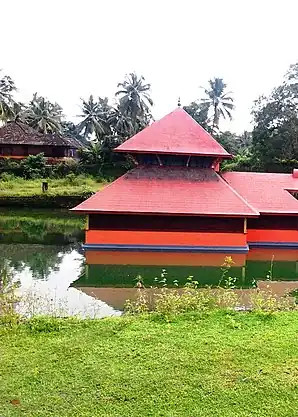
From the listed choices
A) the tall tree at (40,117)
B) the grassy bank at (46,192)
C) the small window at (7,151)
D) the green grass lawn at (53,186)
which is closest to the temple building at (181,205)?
the grassy bank at (46,192)

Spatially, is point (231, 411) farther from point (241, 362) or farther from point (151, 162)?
point (151, 162)

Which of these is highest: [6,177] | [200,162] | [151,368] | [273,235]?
[200,162]

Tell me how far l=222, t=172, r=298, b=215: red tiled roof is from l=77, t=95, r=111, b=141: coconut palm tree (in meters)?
21.0

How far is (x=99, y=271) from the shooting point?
10.7 m

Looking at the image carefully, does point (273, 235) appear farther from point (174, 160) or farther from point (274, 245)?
point (174, 160)

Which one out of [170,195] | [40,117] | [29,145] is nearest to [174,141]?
[170,195]

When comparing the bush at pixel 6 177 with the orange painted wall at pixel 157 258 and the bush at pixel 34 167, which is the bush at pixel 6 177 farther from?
the orange painted wall at pixel 157 258

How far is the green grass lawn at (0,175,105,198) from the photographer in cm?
2427

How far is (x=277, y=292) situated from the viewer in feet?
28.6

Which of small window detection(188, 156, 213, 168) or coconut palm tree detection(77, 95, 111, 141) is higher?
coconut palm tree detection(77, 95, 111, 141)

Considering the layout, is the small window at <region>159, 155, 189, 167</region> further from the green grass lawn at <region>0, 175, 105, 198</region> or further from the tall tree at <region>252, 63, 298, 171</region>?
the tall tree at <region>252, 63, 298, 171</region>

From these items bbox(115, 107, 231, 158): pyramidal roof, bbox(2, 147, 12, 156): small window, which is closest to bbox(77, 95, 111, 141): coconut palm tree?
bbox(2, 147, 12, 156): small window

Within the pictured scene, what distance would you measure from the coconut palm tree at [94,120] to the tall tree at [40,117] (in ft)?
17.6

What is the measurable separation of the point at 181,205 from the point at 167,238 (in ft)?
3.62
